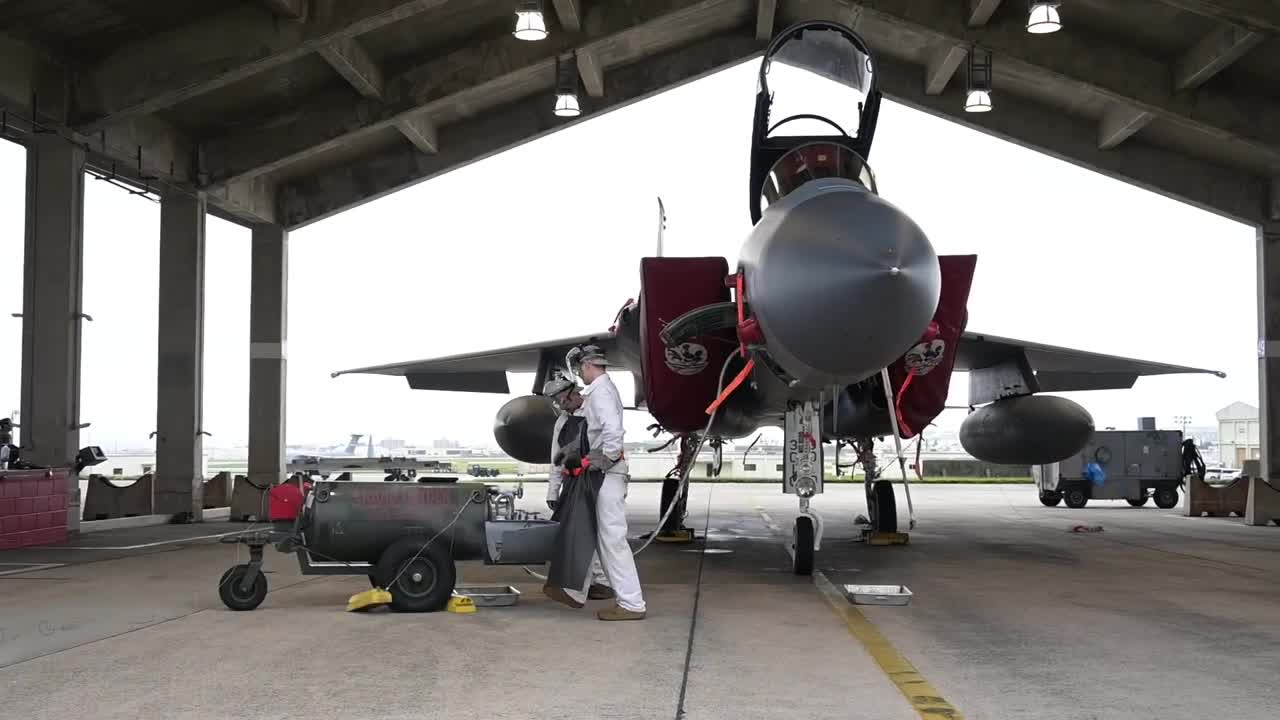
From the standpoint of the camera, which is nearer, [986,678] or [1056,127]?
[986,678]

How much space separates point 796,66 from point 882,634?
4.25 m

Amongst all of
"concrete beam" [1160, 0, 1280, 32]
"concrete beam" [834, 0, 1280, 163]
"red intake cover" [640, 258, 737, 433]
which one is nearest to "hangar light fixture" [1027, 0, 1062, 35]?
"concrete beam" [1160, 0, 1280, 32]

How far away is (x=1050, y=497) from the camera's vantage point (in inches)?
758

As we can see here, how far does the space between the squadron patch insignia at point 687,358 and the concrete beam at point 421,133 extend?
8.14 meters

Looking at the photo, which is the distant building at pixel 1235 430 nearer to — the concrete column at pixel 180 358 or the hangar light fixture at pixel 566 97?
the hangar light fixture at pixel 566 97

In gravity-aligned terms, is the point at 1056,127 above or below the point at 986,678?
above

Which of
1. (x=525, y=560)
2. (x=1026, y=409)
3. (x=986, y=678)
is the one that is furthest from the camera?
(x=1026, y=409)

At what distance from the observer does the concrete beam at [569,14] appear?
43.5 feet

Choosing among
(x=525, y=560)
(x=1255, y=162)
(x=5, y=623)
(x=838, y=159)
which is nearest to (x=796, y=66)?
(x=838, y=159)

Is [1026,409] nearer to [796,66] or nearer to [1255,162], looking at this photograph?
[796,66]

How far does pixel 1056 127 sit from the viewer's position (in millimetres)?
16234

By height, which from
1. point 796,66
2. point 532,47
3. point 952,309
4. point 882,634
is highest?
point 532,47

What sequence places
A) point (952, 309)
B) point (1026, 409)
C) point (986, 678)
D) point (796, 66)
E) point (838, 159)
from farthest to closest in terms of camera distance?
point (1026, 409)
point (952, 309)
point (796, 66)
point (838, 159)
point (986, 678)

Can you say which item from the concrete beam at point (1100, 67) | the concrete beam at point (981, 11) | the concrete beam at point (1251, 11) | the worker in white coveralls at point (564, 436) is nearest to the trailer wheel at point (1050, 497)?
the concrete beam at point (1100, 67)
